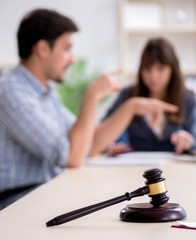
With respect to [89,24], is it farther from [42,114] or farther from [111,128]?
[42,114]

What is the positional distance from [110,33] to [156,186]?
391 centimetres

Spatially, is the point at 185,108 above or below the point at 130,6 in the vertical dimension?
below

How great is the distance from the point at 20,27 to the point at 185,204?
1487mm

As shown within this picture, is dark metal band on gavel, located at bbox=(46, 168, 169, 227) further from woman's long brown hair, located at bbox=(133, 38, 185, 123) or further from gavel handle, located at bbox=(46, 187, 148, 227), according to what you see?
woman's long brown hair, located at bbox=(133, 38, 185, 123)

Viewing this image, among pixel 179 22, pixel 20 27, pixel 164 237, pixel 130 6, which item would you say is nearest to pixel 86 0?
pixel 130 6

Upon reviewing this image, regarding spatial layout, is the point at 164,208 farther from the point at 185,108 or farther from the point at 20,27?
the point at 185,108

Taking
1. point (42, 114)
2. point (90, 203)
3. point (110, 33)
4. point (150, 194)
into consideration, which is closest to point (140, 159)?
point (42, 114)

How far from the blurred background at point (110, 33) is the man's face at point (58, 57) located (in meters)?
2.11

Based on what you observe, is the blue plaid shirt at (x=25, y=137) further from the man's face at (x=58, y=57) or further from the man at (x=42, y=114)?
the man's face at (x=58, y=57)

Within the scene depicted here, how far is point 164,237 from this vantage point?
3.10ft

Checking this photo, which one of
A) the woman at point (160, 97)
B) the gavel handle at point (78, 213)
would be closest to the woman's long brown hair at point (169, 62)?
the woman at point (160, 97)

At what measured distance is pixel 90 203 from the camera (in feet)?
4.53

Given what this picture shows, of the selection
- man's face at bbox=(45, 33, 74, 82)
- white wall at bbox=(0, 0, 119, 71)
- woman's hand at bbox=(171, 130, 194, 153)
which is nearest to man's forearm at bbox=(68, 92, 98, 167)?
man's face at bbox=(45, 33, 74, 82)

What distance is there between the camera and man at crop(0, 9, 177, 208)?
219cm
